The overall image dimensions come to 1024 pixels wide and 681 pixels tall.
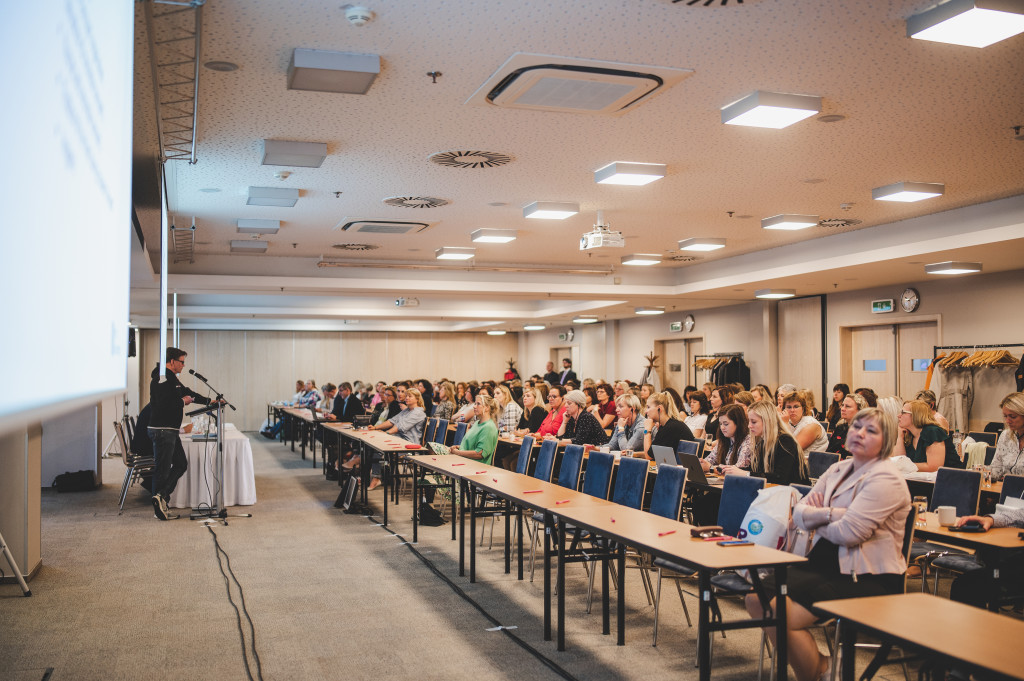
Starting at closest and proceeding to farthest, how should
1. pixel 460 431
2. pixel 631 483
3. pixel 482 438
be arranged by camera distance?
pixel 631 483
pixel 482 438
pixel 460 431

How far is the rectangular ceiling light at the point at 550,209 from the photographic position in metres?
7.77

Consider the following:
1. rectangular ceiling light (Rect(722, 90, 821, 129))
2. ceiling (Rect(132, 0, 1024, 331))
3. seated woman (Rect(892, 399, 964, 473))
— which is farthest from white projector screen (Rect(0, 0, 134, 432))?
seated woman (Rect(892, 399, 964, 473))

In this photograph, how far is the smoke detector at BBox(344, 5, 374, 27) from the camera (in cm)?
361

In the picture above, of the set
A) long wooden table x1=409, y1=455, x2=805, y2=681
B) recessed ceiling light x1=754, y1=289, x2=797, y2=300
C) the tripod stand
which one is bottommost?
the tripod stand

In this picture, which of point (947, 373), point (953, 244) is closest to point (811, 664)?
point (953, 244)

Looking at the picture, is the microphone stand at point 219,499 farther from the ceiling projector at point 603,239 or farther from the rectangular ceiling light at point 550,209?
the ceiling projector at point 603,239

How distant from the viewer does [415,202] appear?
785 centimetres

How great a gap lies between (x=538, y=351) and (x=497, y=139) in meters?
18.6

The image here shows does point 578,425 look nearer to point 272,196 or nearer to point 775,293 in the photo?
point 272,196

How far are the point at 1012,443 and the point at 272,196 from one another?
6.20 metres

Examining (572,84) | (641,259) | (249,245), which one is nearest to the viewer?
(572,84)

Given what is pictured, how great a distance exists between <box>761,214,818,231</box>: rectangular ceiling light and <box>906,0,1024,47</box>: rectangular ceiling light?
15.2ft

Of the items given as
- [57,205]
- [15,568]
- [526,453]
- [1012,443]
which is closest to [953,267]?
[1012,443]

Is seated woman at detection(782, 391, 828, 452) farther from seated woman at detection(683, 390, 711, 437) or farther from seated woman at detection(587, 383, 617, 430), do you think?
Answer: seated woman at detection(587, 383, 617, 430)
